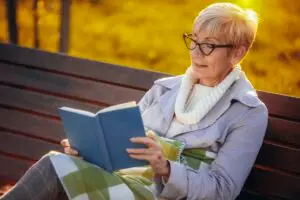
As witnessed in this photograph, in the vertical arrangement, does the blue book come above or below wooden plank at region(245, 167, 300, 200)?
above

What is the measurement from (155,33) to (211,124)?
1.26 meters

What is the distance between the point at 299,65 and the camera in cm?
340

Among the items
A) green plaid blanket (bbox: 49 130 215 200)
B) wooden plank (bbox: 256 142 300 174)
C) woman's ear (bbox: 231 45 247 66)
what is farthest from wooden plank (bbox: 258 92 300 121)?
green plaid blanket (bbox: 49 130 215 200)

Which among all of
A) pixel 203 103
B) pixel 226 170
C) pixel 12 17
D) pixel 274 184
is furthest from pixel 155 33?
pixel 226 170

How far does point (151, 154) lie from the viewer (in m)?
2.45

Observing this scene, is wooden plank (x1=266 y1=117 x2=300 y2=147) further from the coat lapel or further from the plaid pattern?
the plaid pattern

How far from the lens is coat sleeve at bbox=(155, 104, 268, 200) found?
2547 mm

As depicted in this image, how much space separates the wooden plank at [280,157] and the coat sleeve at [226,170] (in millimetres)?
370

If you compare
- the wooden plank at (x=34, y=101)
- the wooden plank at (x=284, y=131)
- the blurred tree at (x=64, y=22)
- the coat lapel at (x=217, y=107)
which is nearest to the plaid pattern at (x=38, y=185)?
the coat lapel at (x=217, y=107)

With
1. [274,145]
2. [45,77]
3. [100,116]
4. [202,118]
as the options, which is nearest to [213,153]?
[202,118]

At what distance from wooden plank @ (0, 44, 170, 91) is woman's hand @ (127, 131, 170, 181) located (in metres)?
0.90

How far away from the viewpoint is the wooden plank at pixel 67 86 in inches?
135

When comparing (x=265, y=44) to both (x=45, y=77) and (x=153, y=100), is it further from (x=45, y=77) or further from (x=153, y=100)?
(x=45, y=77)

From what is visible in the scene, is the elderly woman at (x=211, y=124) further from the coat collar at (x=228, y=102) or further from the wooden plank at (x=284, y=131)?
the wooden plank at (x=284, y=131)
